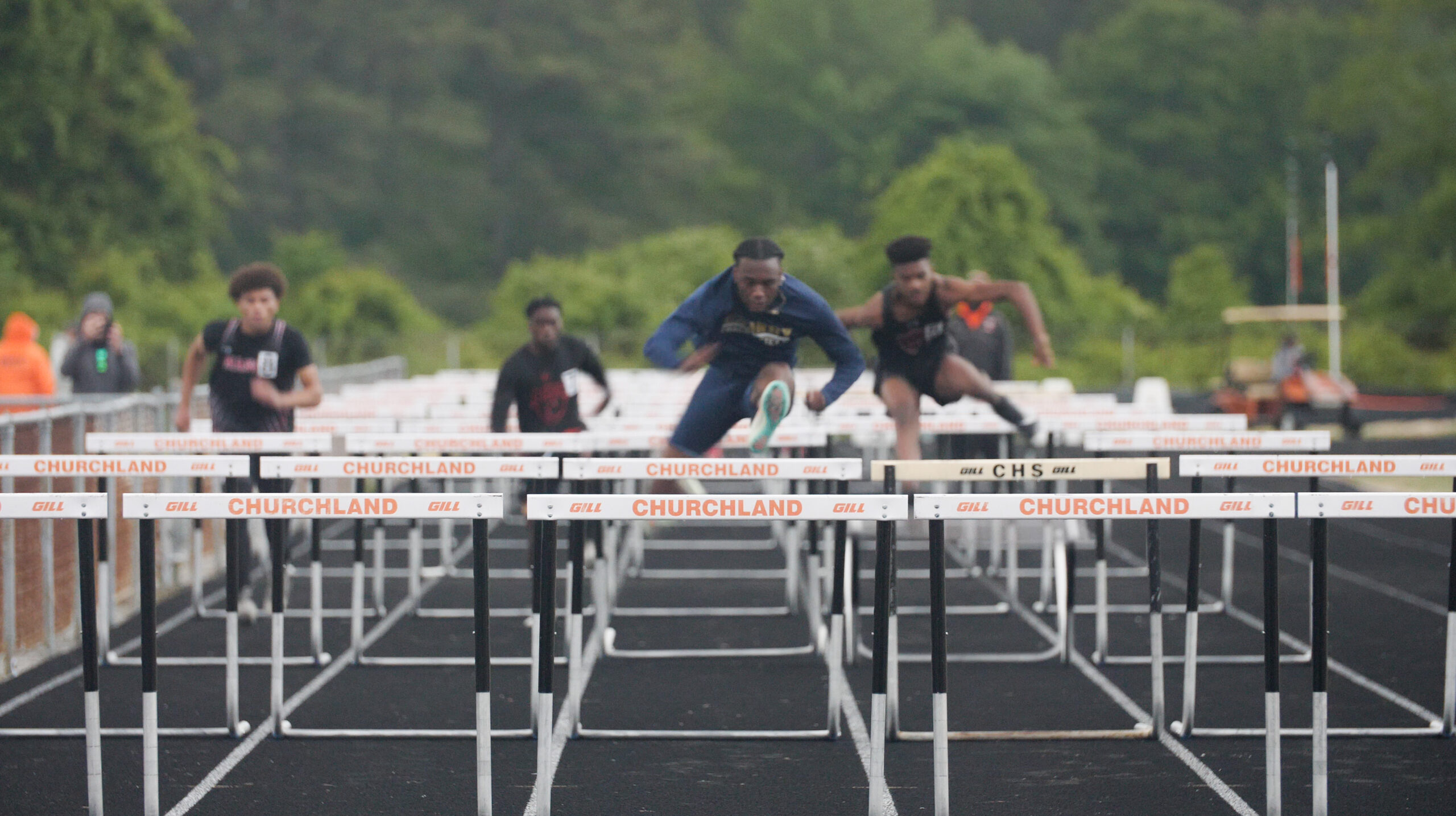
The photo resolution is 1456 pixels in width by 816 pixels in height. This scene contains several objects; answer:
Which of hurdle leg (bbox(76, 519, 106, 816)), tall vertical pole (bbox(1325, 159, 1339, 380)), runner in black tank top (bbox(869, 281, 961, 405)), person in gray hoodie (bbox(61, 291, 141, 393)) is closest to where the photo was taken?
hurdle leg (bbox(76, 519, 106, 816))

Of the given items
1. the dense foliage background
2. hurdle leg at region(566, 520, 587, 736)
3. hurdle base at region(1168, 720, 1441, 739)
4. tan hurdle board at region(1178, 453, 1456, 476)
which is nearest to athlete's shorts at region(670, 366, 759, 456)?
hurdle leg at region(566, 520, 587, 736)

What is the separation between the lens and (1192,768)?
7.13 m

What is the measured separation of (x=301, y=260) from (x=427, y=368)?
33.9 ft

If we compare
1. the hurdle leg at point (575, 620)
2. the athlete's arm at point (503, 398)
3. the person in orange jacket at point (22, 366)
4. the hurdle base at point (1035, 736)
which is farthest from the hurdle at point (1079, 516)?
the person in orange jacket at point (22, 366)

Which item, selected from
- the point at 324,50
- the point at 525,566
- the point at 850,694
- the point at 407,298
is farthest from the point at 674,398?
the point at 324,50

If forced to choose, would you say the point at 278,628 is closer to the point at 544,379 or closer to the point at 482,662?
the point at 482,662

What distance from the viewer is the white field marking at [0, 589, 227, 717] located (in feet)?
27.9

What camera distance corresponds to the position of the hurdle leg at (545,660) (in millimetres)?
5930

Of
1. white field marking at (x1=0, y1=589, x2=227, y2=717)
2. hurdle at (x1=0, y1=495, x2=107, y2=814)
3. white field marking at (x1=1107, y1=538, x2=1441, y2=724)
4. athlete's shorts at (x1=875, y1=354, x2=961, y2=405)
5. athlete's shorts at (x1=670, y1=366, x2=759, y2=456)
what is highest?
athlete's shorts at (x1=875, y1=354, x2=961, y2=405)

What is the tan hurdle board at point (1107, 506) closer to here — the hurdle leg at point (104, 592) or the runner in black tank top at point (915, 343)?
the runner in black tank top at point (915, 343)

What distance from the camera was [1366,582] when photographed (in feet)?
43.4

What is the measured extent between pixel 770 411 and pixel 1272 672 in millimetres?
3214

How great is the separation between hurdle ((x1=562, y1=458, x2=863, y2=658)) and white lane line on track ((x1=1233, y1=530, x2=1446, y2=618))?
409 centimetres

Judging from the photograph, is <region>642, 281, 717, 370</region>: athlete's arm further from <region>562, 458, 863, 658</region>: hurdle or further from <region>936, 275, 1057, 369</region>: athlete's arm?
<region>936, 275, 1057, 369</region>: athlete's arm
